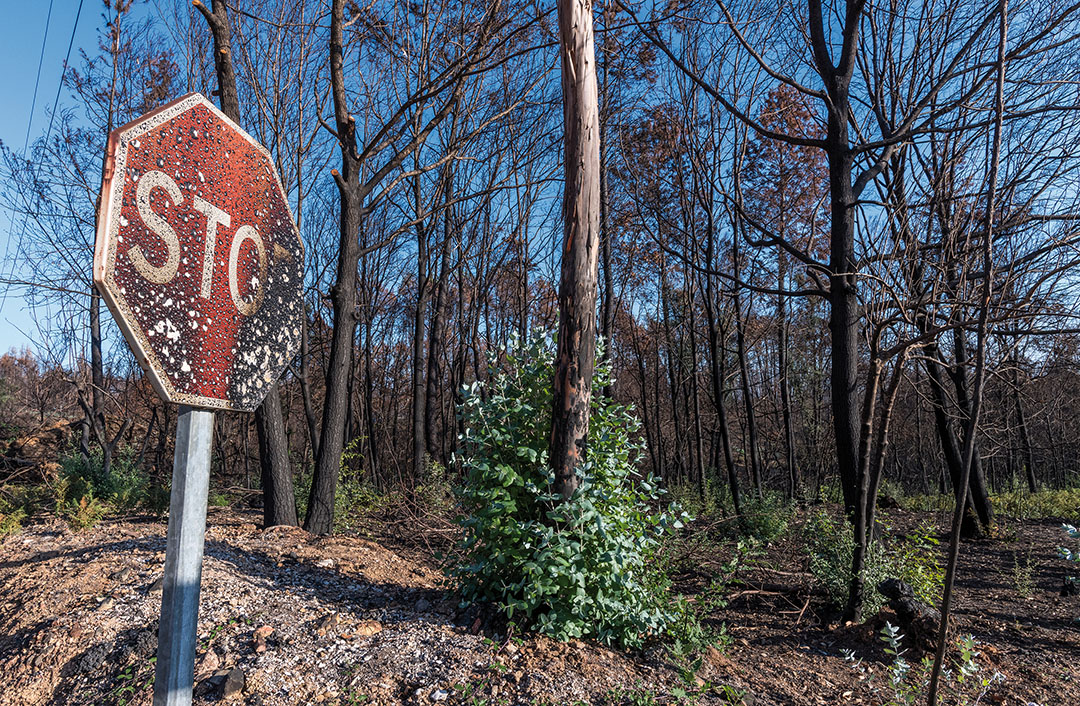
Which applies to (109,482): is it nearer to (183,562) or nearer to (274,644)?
(274,644)

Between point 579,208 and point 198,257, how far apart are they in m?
2.86

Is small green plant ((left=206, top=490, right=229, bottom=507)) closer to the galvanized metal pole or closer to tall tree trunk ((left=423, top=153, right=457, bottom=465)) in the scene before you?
tall tree trunk ((left=423, top=153, right=457, bottom=465))

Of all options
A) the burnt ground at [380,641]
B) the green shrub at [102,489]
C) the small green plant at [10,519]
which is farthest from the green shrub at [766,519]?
the small green plant at [10,519]

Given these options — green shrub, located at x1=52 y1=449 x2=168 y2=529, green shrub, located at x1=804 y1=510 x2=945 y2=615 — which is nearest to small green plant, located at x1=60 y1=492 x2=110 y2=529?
green shrub, located at x1=52 y1=449 x2=168 y2=529

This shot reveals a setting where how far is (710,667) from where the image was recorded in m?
3.49

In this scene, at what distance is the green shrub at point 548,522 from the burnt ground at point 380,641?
185mm

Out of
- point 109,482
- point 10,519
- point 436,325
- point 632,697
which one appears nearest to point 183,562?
point 632,697

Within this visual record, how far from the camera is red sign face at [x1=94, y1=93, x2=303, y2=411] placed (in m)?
1.08

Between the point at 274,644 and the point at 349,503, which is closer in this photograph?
the point at 274,644

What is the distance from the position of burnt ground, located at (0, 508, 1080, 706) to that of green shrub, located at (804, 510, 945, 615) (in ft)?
0.68

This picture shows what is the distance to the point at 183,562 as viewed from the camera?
1.11 meters

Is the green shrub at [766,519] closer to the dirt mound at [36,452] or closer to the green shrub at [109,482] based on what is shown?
the green shrub at [109,482]

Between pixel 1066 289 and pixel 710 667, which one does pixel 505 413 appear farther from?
pixel 1066 289

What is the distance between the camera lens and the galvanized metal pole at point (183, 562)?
1.09 m
